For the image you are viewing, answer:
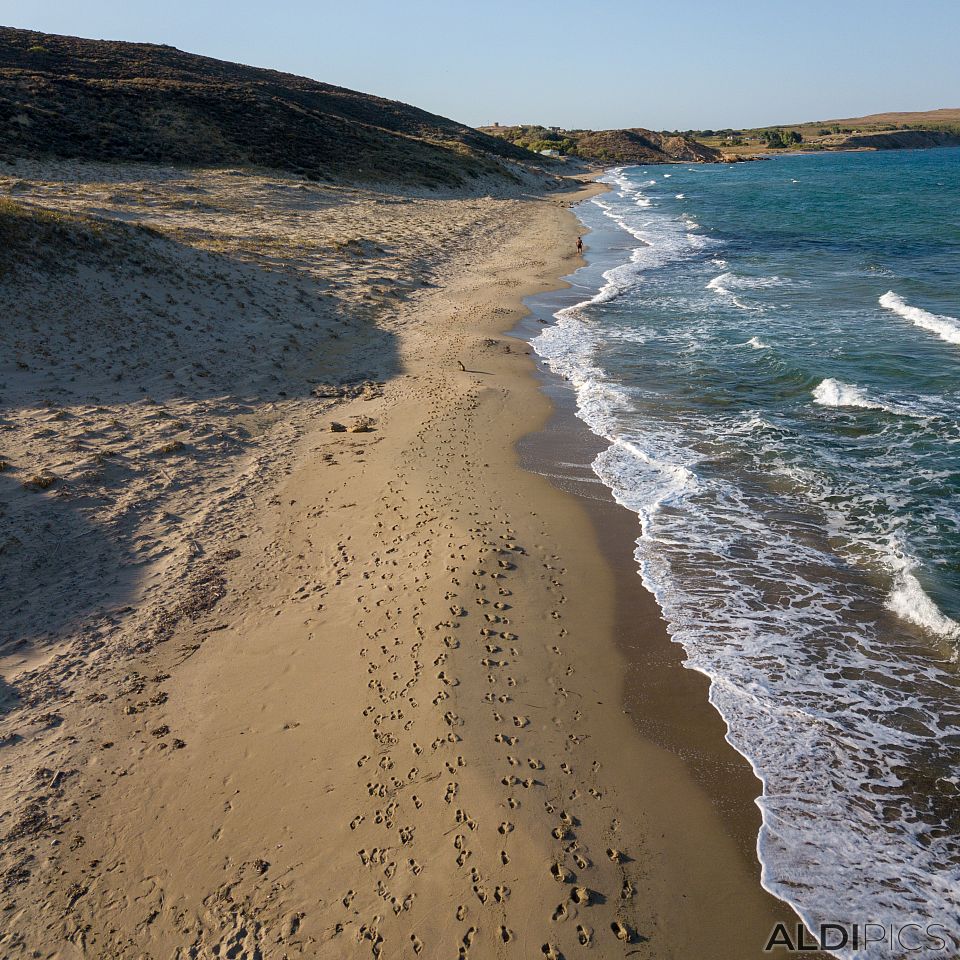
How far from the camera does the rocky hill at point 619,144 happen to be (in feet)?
421

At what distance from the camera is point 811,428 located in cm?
1386

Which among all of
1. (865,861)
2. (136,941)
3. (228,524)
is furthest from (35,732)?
(865,861)

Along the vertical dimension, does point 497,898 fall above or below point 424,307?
below

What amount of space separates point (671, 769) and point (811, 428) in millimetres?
9996

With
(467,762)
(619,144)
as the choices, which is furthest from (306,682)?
(619,144)

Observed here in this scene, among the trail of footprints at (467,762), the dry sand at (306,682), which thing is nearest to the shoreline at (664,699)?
the dry sand at (306,682)

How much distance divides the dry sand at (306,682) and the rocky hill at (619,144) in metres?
126

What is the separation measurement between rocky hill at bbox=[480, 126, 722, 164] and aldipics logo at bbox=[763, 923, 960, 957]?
444 ft

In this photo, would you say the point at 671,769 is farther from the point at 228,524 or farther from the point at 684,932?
the point at 228,524

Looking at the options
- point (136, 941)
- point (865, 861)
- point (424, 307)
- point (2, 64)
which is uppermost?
point (2, 64)

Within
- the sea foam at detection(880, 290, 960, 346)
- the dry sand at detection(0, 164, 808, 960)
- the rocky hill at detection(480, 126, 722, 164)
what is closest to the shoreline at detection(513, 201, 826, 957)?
the dry sand at detection(0, 164, 808, 960)

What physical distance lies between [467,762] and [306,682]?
2132mm

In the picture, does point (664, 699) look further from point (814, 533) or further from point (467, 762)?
point (814, 533)

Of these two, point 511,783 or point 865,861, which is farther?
point 511,783
